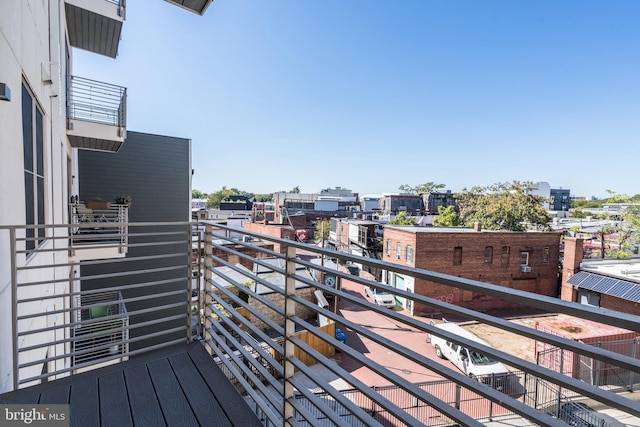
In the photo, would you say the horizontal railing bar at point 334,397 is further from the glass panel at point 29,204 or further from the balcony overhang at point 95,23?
the balcony overhang at point 95,23

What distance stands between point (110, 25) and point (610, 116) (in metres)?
33.4

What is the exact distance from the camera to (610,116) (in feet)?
77.6

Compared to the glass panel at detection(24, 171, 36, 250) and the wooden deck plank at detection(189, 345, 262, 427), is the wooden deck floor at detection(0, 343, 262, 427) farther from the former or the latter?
the glass panel at detection(24, 171, 36, 250)

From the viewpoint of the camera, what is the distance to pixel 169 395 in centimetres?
198

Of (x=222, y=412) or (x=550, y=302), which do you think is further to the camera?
(x=222, y=412)

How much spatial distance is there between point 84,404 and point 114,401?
0.18m

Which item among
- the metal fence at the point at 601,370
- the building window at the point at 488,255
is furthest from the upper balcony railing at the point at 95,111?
the building window at the point at 488,255

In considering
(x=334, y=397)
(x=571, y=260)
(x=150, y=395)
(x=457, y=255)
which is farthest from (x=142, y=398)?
(x=571, y=260)

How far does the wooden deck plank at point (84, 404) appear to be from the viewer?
5.72ft

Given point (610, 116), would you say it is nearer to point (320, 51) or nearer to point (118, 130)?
point (320, 51)

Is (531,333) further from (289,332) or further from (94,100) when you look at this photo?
(94,100)

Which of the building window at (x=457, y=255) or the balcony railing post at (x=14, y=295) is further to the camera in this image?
the building window at (x=457, y=255)

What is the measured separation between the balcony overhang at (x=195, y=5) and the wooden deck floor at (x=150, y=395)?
447 cm

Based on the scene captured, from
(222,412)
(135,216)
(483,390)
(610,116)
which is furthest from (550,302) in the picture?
(610,116)
